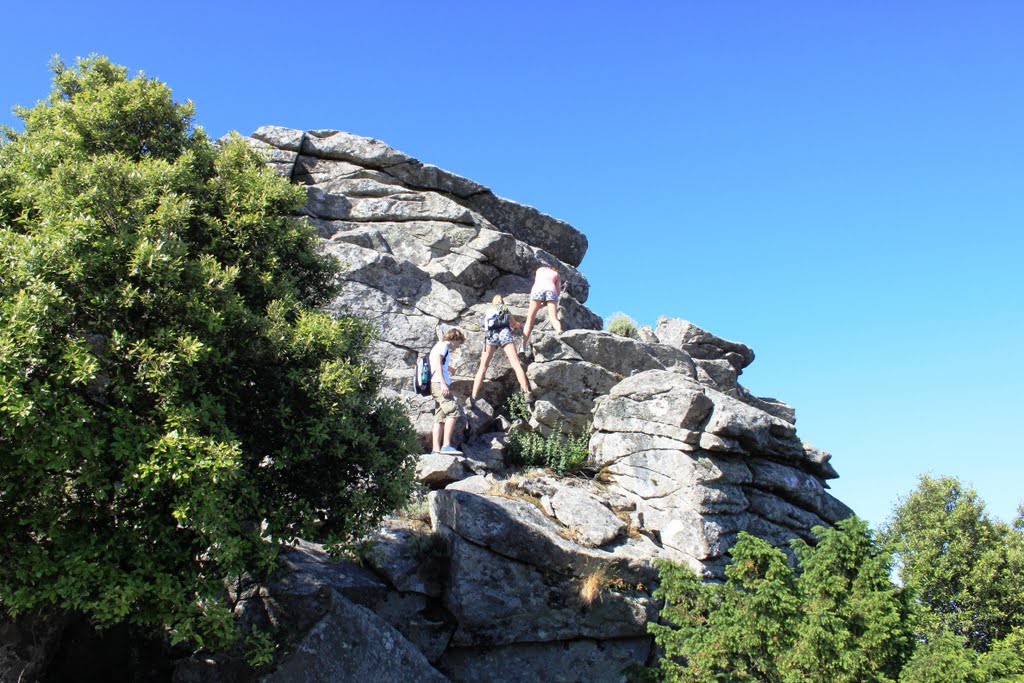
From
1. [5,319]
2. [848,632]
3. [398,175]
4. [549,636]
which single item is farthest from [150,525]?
[398,175]

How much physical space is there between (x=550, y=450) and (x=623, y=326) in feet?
30.5

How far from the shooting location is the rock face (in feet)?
46.9

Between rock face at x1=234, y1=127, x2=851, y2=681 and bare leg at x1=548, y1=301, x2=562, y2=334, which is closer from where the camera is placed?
rock face at x1=234, y1=127, x2=851, y2=681

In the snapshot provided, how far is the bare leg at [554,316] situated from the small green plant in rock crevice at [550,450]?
136 inches

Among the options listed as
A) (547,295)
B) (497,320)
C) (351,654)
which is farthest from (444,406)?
(351,654)

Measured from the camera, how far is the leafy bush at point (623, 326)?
2767cm

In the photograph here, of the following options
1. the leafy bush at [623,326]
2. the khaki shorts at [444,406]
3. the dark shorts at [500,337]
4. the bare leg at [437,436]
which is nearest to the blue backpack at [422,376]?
the khaki shorts at [444,406]

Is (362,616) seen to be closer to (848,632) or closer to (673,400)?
(848,632)

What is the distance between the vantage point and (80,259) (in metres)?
10.1

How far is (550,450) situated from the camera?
19.7 meters

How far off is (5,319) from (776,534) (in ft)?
52.9

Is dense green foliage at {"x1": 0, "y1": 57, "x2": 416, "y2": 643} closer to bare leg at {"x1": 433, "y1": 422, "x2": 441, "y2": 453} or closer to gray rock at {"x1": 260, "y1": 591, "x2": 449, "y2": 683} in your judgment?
gray rock at {"x1": 260, "y1": 591, "x2": 449, "y2": 683}

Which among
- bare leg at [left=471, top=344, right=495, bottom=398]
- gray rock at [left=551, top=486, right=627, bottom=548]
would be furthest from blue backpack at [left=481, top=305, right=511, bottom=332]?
gray rock at [left=551, top=486, right=627, bottom=548]

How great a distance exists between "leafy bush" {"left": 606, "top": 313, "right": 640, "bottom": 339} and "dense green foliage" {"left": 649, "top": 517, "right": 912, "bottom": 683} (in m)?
15.0
